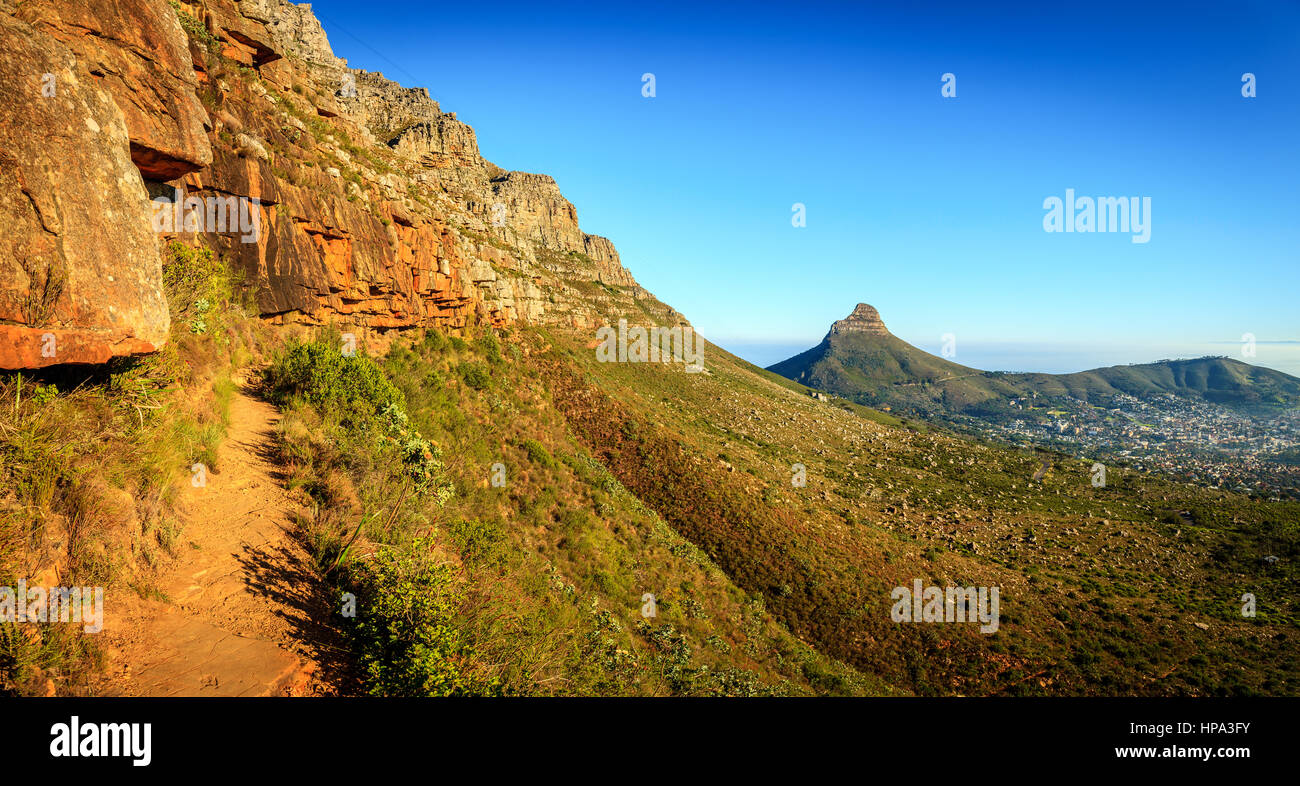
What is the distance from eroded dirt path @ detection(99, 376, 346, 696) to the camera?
171 inches

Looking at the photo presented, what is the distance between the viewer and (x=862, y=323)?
186000mm

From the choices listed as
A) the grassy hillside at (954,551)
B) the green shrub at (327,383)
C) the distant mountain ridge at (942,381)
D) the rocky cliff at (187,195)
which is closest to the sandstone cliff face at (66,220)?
the rocky cliff at (187,195)

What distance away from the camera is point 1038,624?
21719mm

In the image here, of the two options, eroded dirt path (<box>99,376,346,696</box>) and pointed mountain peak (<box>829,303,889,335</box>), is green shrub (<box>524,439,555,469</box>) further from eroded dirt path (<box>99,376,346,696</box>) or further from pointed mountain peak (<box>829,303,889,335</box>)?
pointed mountain peak (<box>829,303,889,335</box>)

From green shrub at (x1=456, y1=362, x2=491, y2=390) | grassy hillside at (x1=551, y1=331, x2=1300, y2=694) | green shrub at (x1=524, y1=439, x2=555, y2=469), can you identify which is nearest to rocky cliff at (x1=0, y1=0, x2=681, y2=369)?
green shrub at (x1=456, y1=362, x2=491, y2=390)

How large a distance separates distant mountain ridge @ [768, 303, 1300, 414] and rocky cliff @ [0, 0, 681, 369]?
14621cm

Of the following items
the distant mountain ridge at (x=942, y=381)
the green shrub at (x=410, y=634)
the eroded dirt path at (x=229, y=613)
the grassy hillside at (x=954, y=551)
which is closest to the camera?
the eroded dirt path at (x=229, y=613)

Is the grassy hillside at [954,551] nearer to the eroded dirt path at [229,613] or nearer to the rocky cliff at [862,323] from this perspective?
the eroded dirt path at [229,613]

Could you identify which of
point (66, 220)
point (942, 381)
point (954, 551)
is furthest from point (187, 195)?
point (942, 381)

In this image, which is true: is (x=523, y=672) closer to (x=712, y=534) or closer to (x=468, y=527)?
(x=468, y=527)

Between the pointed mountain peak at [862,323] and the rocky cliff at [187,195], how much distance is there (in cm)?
18002

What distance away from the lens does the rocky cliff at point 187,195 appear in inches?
200
